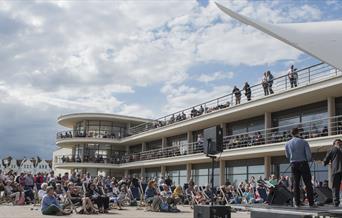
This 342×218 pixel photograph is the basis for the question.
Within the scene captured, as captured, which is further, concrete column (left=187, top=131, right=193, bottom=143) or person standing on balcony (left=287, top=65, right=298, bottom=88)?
concrete column (left=187, top=131, right=193, bottom=143)

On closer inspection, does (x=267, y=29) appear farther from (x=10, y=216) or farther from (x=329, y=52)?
(x=10, y=216)

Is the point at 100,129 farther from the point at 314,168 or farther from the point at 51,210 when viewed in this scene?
the point at 51,210

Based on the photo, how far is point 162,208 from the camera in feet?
53.4

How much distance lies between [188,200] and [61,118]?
27513mm

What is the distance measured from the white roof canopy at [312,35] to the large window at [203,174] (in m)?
21.1

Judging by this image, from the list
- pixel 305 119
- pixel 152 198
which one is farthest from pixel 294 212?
pixel 305 119

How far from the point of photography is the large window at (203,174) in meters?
30.0

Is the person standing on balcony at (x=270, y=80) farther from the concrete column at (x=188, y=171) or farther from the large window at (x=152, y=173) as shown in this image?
the large window at (x=152, y=173)

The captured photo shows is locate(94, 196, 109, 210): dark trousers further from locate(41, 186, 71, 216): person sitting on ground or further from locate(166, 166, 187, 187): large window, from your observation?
locate(166, 166, 187, 187): large window

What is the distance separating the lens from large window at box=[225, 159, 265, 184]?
25.8m

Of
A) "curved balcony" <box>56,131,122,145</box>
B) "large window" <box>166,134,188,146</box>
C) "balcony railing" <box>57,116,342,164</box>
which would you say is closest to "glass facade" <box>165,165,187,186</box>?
"balcony railing" <box>57,116,342,164</box>

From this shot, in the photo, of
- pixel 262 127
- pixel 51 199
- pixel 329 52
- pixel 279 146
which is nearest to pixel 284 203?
pixel 329 52

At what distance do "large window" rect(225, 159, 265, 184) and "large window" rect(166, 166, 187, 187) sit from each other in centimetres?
608

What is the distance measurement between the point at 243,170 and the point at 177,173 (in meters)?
9.03
